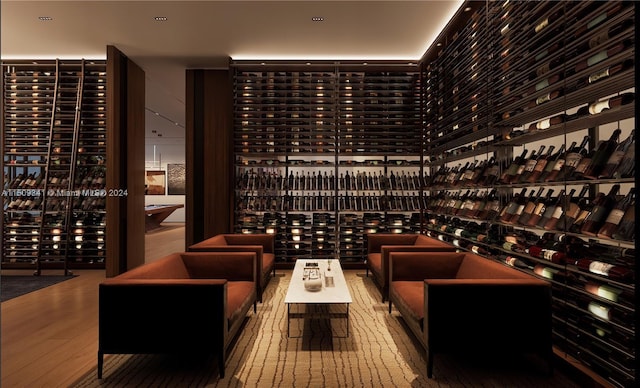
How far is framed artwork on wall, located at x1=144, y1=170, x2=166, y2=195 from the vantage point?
1584 centimetres

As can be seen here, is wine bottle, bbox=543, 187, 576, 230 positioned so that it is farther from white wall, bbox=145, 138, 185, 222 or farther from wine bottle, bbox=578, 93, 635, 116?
white wall, bbox=145, 138, 185, 222

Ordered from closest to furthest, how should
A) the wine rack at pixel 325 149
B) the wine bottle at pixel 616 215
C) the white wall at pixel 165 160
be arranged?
the wine bottle at pixel 616 215 < the wine rack at pixel 325 149 < the white wall at pixel 165 160

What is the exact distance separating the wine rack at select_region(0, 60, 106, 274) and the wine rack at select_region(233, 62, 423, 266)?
2.58 meters

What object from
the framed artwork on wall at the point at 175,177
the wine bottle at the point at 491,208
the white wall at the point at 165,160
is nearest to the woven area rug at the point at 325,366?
the wine bottle at the point at 491,208

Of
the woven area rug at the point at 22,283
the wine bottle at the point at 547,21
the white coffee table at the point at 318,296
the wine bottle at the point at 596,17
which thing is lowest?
the woven area rug at the point at 22,283

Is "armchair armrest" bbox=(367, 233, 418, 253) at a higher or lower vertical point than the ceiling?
lower

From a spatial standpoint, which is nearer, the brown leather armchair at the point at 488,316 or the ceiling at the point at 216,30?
the brown leather armchair at the point at 488,316

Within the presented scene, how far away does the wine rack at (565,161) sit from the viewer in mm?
2242

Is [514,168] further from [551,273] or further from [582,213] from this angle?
[551,273]

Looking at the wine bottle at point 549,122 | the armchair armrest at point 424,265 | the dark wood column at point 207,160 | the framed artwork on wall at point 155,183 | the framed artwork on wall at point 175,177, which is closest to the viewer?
the wine bottle at point 549,122

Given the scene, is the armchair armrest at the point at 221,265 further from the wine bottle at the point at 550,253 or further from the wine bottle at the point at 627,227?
the wine bottle at the point at 627,227

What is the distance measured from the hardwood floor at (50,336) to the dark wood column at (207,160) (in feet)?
6.19

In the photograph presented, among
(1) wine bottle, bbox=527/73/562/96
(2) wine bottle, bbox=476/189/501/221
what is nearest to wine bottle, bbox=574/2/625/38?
(1) wine bottle, bbox=527/73/562/96

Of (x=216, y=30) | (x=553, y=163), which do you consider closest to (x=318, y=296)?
(x=553, y=163)
